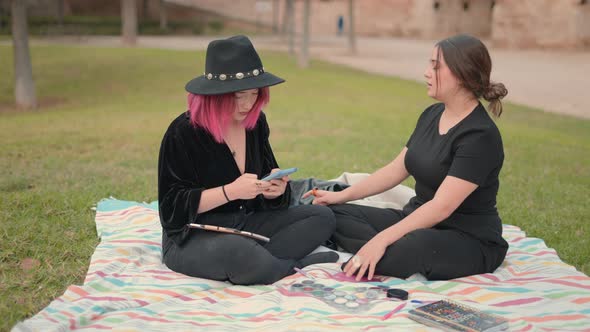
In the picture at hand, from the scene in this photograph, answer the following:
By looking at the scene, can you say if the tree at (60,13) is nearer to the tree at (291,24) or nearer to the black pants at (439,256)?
the tree at (291,24)

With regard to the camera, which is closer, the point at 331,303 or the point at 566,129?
the point at 331,303

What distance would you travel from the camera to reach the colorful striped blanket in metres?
3.14

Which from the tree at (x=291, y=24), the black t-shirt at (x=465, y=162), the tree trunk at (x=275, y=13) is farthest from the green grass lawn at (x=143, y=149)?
the tree trunk at (x=275, y=13)

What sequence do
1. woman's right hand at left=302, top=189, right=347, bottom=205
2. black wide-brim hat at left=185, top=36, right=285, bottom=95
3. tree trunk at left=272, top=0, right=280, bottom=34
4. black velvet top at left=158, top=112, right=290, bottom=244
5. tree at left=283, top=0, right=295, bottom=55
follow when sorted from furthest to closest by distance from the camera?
1. tree trunk at left=272, top=0, right=280, bottom=34
2. tree at left=283, top=0, right=295, bottom=55
3. woman's right hand at left=302, top=189, right=347, bottom=205
4. black velvet top at left=158, top=112, right=290, bottom=244
5. black wide-brim hat at left=185, top=36, right=285, bottom=95

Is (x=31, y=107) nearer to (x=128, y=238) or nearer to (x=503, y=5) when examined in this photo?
(x=128, y=238)

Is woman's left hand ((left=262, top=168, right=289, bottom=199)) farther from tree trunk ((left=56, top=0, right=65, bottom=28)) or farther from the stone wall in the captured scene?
tree trunk ((left=56, top=0, right=65, bottom=28))

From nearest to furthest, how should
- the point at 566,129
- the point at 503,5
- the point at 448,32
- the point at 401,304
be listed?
the point at 401,304, the point at 566,129, the point at 503,5, the point at 448,32

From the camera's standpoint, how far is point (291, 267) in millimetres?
3826

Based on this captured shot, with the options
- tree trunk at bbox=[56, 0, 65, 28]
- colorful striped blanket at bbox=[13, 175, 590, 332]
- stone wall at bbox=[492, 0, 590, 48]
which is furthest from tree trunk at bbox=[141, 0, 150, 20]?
colorful striped blanket at bbox=[13, 175, 590, 332]

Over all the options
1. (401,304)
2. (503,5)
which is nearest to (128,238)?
(401,304)

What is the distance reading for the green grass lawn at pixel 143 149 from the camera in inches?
174

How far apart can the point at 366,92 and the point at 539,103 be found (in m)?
4.12

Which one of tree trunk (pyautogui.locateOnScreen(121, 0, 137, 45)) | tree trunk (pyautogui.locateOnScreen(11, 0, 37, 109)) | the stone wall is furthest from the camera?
the stone wall

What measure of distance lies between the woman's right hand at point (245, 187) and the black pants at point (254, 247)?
11.0 inches
